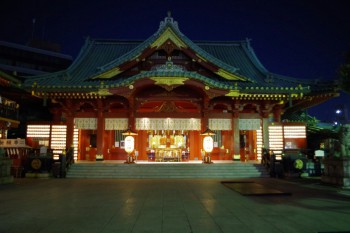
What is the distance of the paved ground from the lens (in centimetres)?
600

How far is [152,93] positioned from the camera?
20266 millimetres

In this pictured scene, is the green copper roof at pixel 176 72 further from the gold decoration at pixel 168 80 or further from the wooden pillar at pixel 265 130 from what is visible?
the wooden pillar at pixel 265 130

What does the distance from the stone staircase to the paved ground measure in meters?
5.73

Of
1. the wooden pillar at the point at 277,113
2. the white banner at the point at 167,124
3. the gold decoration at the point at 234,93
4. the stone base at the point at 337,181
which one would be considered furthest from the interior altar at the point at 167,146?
the stone base at the point at 337,181

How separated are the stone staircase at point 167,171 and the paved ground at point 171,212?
18.8 feet

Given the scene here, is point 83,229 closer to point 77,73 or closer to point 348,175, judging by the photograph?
point 348,175

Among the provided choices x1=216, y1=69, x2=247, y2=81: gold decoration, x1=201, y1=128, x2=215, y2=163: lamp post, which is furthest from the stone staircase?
x1=216, y1=69, x2=247, y2=81: gold decoration

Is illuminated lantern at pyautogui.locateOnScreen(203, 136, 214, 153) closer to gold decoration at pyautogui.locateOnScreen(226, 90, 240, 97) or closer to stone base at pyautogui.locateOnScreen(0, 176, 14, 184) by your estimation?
gold decoration at pyautogui.locateOnScreen(226, 90, 240, 97)

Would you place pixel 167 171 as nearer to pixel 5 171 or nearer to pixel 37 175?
pixel 37 175

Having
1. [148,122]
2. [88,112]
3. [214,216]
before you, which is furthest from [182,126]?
[214,216]

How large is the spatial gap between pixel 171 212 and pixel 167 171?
9706 mm

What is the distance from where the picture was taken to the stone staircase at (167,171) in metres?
16.6

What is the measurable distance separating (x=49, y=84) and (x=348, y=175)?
18615 mm

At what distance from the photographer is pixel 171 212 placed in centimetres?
743
